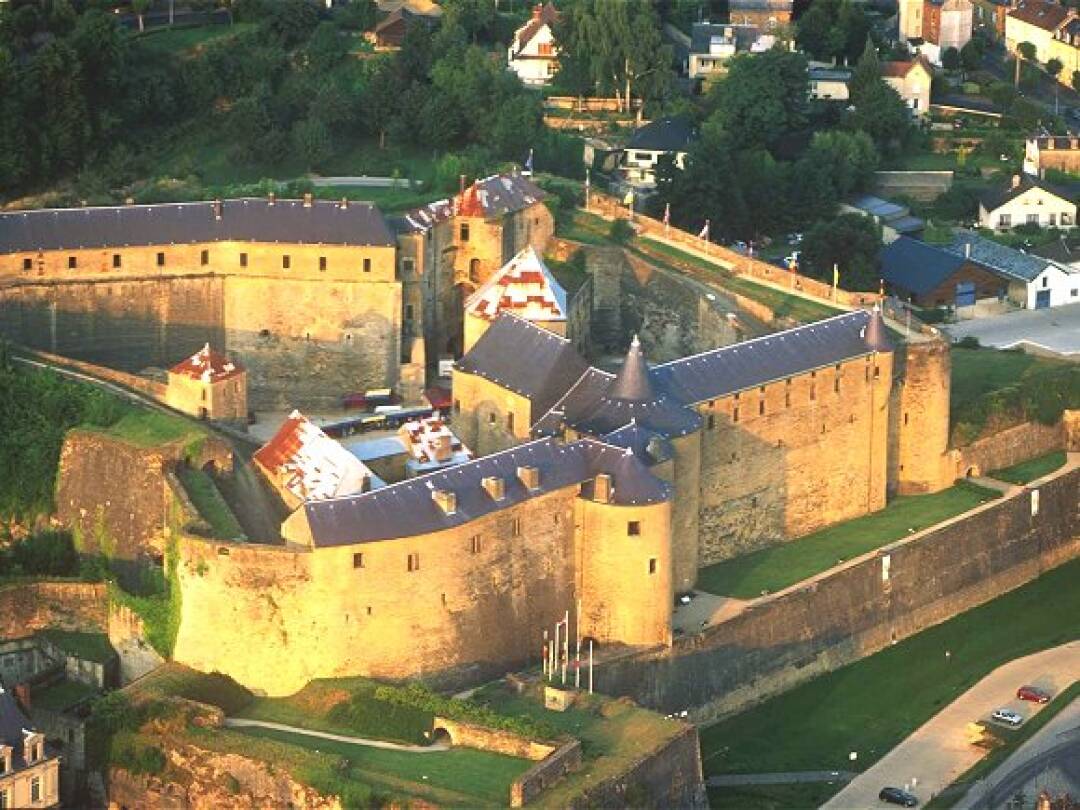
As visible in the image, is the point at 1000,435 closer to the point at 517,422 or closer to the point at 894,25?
the point at 517,422

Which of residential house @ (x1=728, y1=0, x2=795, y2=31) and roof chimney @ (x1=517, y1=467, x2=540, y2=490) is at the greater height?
residential house @ (x1=728, y1=0, x2=795, y2=31)

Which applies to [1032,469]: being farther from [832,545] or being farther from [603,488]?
[603,488]

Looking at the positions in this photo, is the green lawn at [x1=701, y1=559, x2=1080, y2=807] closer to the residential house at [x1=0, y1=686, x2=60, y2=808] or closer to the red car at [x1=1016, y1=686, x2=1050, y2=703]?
the red car at [x1=1016, y1=686, x2=1050, y2=703]

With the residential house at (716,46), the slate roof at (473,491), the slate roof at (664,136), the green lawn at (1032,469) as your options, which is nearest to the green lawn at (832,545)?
the green lawn at (1032,469)

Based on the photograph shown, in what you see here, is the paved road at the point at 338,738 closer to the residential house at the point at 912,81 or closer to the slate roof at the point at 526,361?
the slate roof at the point at 526,361

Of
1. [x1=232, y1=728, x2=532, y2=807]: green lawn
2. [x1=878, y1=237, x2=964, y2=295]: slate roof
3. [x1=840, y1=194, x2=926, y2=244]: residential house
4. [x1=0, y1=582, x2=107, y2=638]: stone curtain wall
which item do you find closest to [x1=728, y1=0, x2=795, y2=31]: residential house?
[x1=840, y1=194, x2=926, y2=244]: residential house

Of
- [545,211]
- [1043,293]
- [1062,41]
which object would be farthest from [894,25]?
[545,211]
